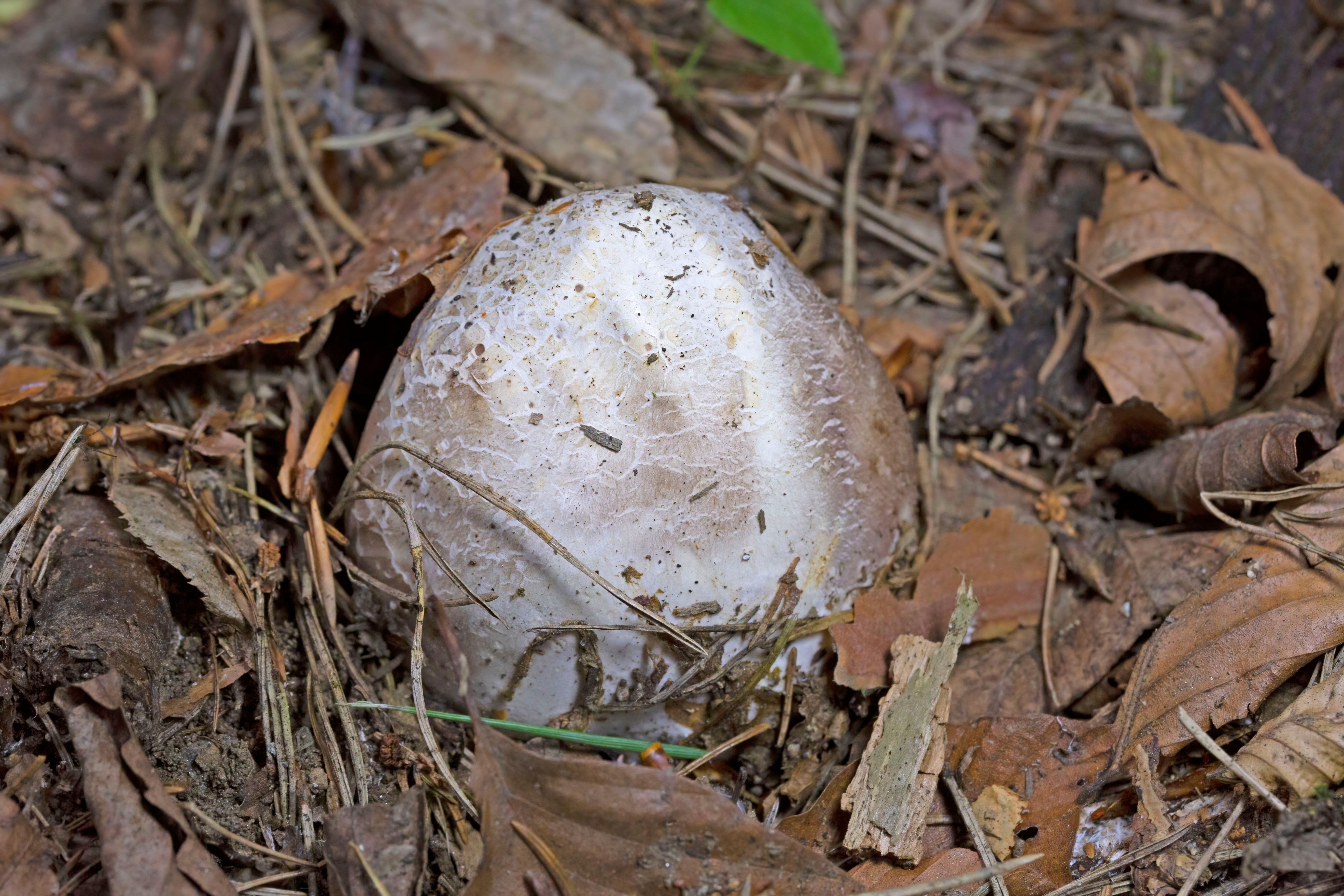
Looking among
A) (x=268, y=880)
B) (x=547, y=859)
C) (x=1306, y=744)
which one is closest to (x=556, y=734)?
(x=547, y=859)

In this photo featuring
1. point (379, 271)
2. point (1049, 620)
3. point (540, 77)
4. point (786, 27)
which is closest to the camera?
point (1049, 620)

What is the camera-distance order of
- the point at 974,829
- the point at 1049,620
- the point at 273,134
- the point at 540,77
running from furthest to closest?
the point at 273,134
the point at 540,77
the point at 1049,620
the point at 974,829

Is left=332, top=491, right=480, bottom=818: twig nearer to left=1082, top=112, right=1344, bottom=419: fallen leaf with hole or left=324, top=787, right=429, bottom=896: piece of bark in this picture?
left=324, top=787, right=429, bottom=896: piece of bark

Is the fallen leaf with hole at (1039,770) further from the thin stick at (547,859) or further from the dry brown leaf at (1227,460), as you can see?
the thin stick at (547,859)

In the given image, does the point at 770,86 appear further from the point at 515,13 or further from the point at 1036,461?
the point at 1036,461

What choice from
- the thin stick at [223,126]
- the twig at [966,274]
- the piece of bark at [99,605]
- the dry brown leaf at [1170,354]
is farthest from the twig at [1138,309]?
the thin stick at [223,126]

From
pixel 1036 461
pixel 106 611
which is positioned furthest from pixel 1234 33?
pixel 106 611

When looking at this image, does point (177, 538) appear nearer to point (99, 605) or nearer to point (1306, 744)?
point (99, 605)
